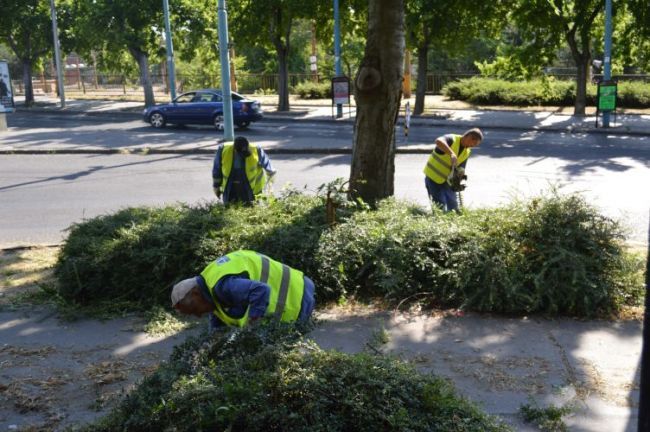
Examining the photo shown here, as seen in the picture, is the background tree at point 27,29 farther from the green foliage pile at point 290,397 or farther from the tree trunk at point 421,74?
the green foliage pile at point 290,397

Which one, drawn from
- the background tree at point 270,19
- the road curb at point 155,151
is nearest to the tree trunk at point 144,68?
the background tree at point 270,19

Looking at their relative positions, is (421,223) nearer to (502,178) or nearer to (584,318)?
(584,318)

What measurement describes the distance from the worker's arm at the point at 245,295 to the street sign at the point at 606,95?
22124mm

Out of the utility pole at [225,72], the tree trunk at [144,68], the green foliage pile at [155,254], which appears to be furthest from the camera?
the tree trunk at [144,68]

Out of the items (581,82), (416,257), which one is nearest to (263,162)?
(416,257)

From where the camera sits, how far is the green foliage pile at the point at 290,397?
140 inches

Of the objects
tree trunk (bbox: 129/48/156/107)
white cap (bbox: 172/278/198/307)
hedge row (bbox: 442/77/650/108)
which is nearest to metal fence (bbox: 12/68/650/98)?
hedge row (bbox: 442/77/650/108)

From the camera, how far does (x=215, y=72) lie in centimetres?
4841

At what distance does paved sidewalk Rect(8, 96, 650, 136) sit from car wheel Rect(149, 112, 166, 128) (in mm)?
5065

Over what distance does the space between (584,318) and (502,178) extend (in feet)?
28.8

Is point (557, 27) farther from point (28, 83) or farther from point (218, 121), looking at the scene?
point (28, 83)

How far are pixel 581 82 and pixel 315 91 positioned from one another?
1565 cm

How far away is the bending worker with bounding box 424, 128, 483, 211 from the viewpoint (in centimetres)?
959

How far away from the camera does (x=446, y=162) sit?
9.73 m
